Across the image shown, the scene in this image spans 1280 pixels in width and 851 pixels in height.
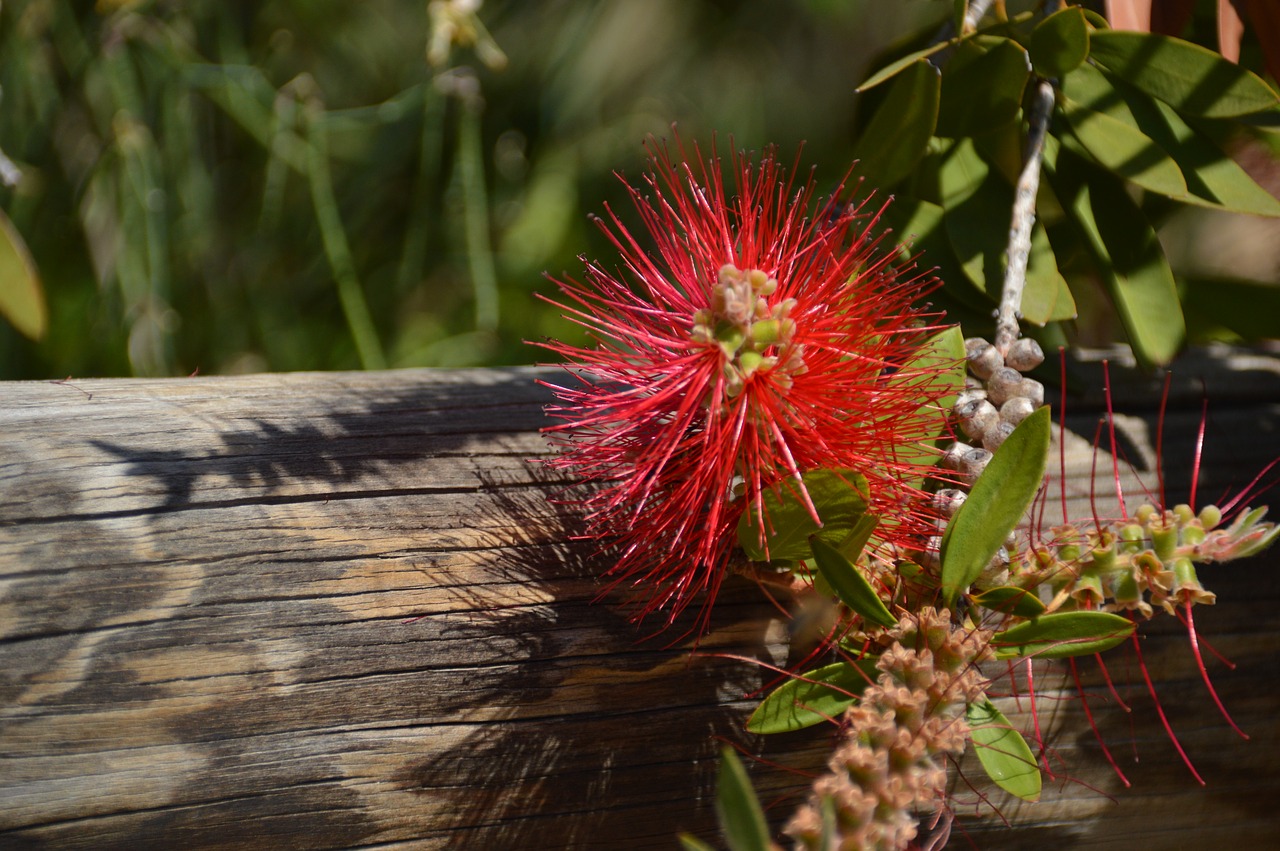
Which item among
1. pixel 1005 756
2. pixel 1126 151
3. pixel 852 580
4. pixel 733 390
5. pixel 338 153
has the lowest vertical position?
pixel 1005 756

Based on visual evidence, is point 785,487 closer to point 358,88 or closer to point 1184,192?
point 1184,192

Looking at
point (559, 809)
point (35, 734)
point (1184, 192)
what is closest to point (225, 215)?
point (35, 734)

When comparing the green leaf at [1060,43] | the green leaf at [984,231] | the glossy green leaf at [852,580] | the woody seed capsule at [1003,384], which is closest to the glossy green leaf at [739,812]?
the glossy green leaf at [852,580]

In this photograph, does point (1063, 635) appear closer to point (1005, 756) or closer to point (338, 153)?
point (1005, 756)

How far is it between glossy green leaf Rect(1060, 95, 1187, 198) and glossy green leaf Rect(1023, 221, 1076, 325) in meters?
0.07

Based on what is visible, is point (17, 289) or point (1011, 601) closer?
point (1011, 601)

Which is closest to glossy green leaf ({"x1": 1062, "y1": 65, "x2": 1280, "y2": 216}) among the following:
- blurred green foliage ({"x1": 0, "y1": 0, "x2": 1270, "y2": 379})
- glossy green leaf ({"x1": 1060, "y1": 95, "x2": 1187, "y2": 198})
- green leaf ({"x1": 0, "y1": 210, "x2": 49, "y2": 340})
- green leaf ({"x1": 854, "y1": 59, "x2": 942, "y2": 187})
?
glossy green leaf ({"x1": 1060, "y1": 95, "x2": 1187, "y2": 198})

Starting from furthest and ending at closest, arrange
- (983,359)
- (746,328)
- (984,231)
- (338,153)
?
1. (338,153)
2. (984,231)
3. (983,359)
4. (746,328)

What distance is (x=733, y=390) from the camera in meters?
0.52

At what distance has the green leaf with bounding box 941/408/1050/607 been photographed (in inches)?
19.9

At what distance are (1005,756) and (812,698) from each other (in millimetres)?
117

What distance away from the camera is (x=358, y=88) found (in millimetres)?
1519

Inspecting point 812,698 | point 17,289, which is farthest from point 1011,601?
point 17,289

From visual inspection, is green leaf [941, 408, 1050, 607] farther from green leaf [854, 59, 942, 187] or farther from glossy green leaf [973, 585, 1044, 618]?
green leaf [854, 59, 942, 187]
